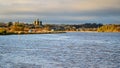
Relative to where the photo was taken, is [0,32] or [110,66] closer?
[110,66]

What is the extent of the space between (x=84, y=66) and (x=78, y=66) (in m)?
0.71

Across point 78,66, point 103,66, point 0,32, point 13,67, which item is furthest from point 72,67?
point 0,32

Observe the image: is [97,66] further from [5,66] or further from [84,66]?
[5,66]

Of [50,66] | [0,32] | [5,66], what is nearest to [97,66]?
[50,66]

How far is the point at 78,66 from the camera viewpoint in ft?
111

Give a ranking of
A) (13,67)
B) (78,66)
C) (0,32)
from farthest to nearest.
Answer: (0,32), (78,66), (13,67)

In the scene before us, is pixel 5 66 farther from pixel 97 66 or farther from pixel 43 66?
pixel 97 66

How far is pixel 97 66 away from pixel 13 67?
946 cm

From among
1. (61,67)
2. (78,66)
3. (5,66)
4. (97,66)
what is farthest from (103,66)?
(5,66)

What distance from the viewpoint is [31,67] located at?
3188 cm

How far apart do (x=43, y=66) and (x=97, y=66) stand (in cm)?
615

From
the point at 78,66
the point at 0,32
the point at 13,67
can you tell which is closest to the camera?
the point at 13,67

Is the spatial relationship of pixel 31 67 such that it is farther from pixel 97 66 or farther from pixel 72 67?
pixel 97 66

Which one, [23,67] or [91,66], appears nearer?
[23,67]
